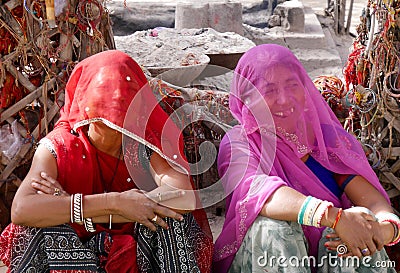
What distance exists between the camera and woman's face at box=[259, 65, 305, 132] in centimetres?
248

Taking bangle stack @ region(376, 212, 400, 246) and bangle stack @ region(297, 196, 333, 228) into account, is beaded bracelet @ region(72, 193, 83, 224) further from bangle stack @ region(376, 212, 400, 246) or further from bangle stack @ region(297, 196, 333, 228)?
bangle stack @ region(376, 212, 400, 246)

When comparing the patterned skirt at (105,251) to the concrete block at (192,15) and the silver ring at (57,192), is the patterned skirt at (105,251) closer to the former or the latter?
the silver ring at (57,192)

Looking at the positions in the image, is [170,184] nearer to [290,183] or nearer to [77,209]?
[77,209]

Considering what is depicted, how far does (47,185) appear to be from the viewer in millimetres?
2260

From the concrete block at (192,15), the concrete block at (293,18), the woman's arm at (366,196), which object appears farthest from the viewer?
the concrete block at (293,18)

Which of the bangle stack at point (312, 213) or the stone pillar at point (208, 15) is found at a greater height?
the bangle stack at point (312, 213)

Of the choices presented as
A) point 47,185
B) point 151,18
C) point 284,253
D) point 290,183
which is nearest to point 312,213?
point 284,253

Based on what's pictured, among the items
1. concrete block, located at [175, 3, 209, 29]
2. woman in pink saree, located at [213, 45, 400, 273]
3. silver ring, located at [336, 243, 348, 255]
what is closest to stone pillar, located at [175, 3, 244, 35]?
Answer: concrete block, located at [175, 3, 209, 29]

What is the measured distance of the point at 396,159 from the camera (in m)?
3.08

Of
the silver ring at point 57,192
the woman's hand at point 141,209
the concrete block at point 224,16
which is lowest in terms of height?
the concrete block at point 224,16

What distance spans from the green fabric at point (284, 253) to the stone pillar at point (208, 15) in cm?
462

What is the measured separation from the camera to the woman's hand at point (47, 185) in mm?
2251

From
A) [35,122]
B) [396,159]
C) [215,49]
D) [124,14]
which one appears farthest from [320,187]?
[124,14]

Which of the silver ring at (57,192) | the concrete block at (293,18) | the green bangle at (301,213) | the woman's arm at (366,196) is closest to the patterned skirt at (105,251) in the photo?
the silver ring at (57,192)
